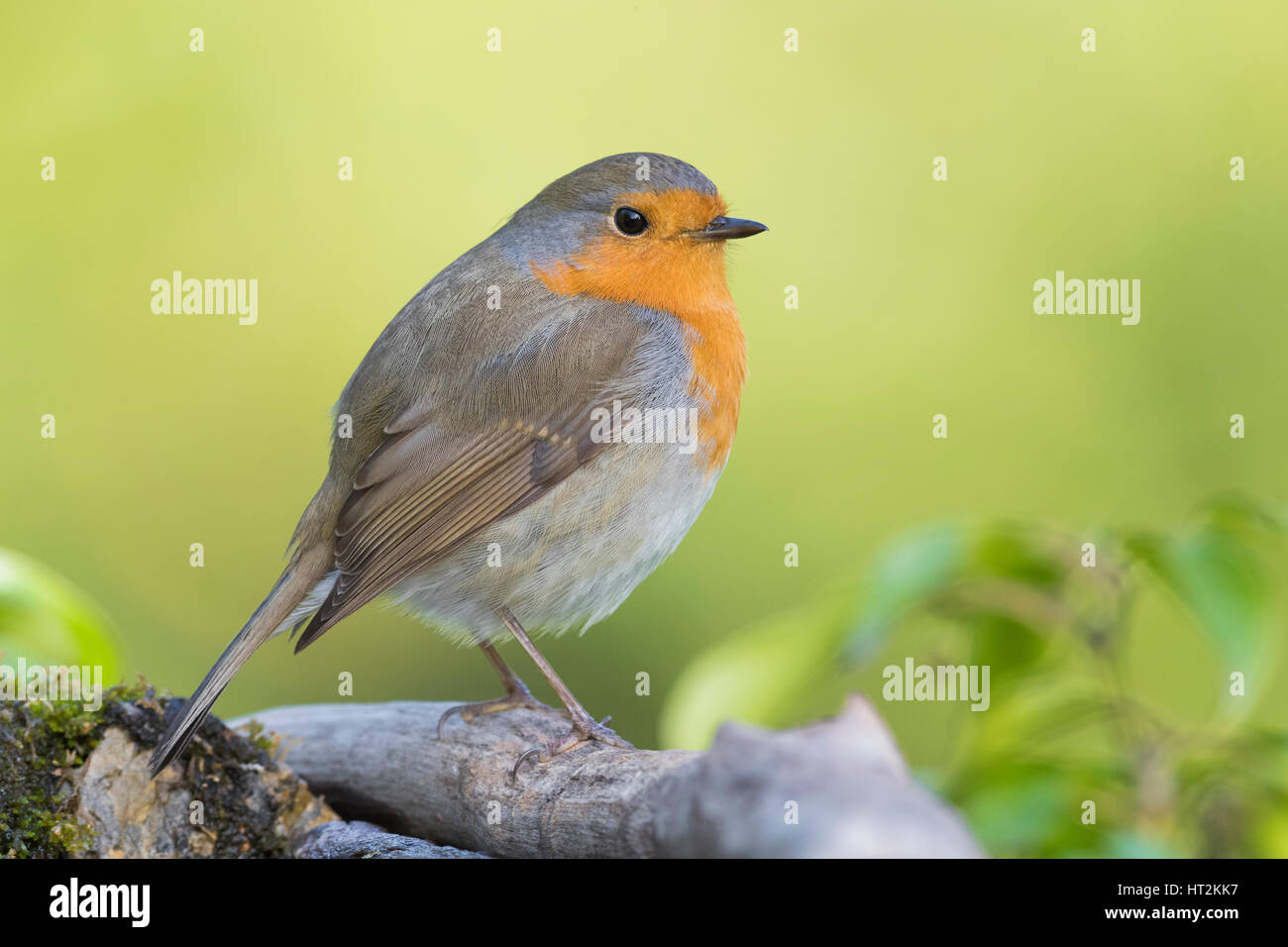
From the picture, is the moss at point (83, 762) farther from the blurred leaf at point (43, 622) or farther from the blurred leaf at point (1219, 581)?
the blurred leaf at point (1219, 581)

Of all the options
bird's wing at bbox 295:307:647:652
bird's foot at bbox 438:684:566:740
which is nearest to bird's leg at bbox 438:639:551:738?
bird's foot at bbox 438:684:566:740

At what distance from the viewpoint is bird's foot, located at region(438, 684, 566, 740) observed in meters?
3.31

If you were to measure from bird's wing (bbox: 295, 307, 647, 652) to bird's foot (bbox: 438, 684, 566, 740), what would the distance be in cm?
42

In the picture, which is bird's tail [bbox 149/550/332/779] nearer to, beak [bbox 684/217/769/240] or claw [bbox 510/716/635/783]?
claw [bbox 510/716/635/783]

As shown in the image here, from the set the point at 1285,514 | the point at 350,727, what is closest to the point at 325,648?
the point at 350,727

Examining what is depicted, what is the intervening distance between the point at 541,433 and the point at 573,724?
2.49 ft

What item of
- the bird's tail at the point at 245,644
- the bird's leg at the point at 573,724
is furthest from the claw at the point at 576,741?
the bird's tail at the point at 245,644

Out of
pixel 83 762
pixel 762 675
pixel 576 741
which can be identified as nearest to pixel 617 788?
pixel 762 675

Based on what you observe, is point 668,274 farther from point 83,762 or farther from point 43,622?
point 83,762

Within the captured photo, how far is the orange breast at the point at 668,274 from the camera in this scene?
11.5ft

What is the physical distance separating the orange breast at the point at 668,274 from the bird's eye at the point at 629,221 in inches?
0.6
